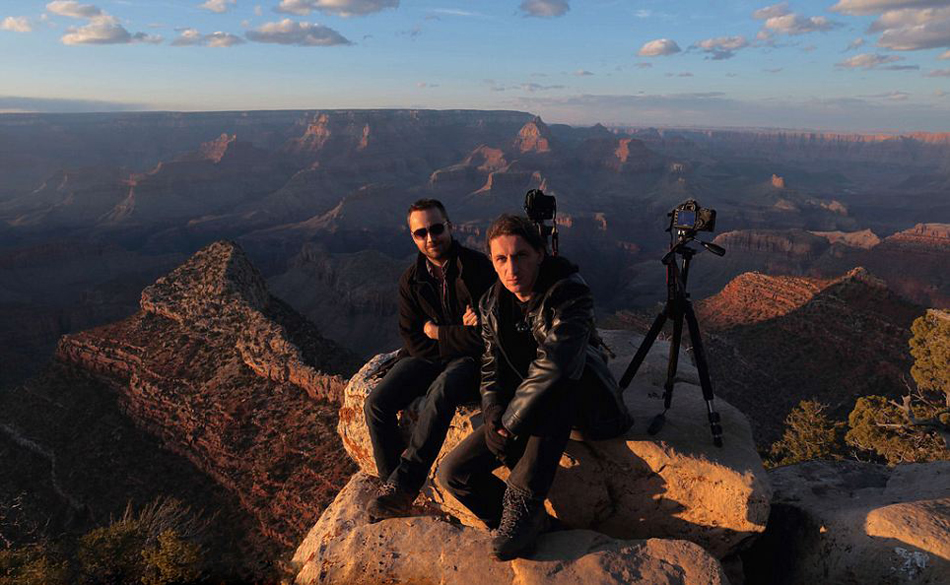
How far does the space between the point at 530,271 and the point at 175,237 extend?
183587mm

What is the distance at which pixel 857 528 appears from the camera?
5504 millimetres

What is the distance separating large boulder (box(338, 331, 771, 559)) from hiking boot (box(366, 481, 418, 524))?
97 centimetres

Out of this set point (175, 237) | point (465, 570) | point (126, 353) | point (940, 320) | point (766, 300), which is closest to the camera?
point (465, 570)

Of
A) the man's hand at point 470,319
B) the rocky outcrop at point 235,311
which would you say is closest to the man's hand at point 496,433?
the man's hand at point 470,319

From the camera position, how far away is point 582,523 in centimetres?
629

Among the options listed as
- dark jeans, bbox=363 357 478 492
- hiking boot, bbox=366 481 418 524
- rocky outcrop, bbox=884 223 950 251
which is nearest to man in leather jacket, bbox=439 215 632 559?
dark jeans, bbox=363 357 478 492

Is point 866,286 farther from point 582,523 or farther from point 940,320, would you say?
point 582,523

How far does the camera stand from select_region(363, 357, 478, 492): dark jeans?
619 cm

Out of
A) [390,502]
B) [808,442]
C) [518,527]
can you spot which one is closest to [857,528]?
[518,527]

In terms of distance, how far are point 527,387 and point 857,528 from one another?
398 cm

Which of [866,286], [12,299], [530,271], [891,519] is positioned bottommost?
[12,299]

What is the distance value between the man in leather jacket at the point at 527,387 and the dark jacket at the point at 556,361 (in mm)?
10

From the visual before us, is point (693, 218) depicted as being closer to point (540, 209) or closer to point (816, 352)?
point (540, 209)

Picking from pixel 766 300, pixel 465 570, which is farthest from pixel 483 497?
pixel 766 300
